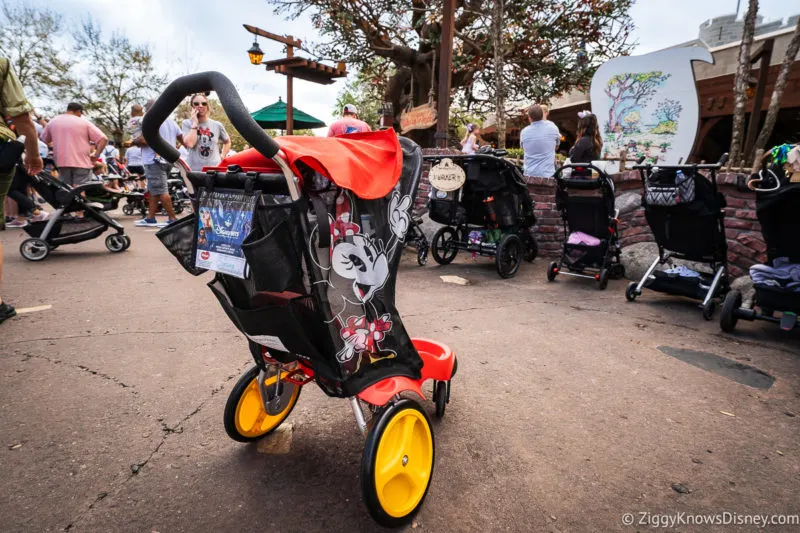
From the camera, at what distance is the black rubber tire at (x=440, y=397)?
7.66ft

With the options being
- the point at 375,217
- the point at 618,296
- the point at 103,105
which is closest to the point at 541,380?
the point at 375,217

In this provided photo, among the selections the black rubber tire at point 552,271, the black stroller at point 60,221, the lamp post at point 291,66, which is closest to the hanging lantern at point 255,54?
the lamp post at point 291,66

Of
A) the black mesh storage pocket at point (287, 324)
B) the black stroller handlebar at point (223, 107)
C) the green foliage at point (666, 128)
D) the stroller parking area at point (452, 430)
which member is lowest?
the stroller parking area at point (452, 430)

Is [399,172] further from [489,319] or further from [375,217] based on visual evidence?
[489,319]

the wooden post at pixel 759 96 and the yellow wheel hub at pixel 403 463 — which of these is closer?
the yellow wheel hub at pixel 403 463

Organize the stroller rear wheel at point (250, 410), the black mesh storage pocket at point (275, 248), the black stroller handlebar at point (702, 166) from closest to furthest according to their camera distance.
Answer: the black mesh storage pocket at point (275, 248) < the stroller rear wheel at point (250, 410) < the black stroller handlebar at point (702, 166)

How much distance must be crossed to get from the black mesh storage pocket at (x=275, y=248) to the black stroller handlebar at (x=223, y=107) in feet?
0.65

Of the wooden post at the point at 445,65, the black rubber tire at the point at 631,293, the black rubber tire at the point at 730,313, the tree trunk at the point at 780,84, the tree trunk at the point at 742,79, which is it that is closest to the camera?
the black rubber tire at the point at 730,313

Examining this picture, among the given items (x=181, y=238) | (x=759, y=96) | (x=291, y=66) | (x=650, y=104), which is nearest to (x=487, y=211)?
(x=650, y=104)

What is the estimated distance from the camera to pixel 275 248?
1419 mm

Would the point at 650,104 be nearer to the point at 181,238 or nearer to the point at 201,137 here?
the point at 201,137

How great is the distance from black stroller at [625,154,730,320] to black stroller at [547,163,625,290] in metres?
0.53

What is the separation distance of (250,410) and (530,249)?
511 cm

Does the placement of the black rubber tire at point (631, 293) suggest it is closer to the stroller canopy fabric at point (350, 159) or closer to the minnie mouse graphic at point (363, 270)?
the minnie mouse graphic at point (363, 270)
